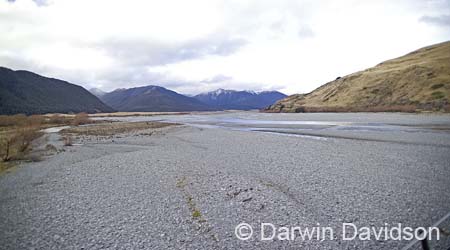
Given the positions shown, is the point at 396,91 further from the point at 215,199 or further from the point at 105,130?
the point at 215,199

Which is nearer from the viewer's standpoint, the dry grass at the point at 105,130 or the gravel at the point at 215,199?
the gravel at the point at 215,199

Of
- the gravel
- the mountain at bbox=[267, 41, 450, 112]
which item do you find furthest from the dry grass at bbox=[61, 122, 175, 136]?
the mountain at bbox=[267, 41, 450, 112]

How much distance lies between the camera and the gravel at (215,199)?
777cm

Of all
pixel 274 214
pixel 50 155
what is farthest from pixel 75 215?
pixel 50 155

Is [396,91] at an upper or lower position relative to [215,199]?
upper

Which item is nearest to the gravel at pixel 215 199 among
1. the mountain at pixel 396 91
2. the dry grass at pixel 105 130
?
the dry grass at pixel 105 130

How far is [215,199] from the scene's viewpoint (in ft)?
34.4

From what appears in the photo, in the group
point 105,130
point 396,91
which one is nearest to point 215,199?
point 105,130

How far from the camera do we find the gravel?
306 inches

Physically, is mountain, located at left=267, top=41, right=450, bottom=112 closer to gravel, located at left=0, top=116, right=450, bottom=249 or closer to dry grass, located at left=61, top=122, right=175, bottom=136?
gravel, located at left=0, top=116, right=450, bottom=249

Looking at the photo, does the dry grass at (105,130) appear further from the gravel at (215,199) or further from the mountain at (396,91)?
the mountain at (396,91)

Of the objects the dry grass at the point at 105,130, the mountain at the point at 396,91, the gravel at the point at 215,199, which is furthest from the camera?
the mountain at the point at 396,91

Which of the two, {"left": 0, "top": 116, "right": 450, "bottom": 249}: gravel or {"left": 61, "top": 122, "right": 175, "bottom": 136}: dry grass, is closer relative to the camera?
{"left": 0, "top": 116, "right": 450, "bottom": 249}: gravel

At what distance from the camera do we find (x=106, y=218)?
9.25m
